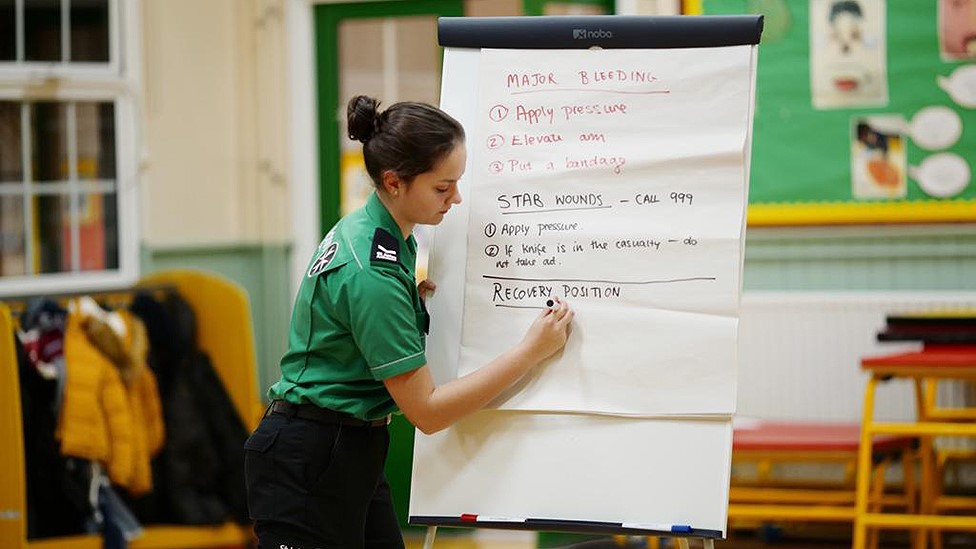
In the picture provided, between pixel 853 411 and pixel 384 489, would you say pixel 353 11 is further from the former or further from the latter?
pixel 384 489

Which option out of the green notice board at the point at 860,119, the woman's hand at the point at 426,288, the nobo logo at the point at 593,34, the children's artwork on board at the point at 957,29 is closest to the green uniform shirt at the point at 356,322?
the woman's hand at the point at 426,288

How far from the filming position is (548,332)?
2.25 meters

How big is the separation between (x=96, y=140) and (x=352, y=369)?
2880mm

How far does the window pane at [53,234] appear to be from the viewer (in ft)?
14.5

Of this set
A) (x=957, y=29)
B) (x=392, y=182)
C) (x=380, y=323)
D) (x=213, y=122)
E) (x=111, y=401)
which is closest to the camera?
(x=380, y=323)

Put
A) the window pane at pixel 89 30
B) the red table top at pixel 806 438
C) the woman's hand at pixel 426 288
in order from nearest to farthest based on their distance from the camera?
the woman's hand at pixel 426 288 → the red table top at pixel 806 438 → the window pane at pixel 89 30

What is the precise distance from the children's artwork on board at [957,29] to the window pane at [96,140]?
10.1 feet

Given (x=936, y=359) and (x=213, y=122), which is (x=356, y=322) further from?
(x=213, y=122)

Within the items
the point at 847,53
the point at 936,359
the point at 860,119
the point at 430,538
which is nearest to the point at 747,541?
the point at 936,359

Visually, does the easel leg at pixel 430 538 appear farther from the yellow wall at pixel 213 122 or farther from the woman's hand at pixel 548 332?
the yellow wall at pixel 213 122

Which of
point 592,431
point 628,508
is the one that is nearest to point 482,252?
point 592,431

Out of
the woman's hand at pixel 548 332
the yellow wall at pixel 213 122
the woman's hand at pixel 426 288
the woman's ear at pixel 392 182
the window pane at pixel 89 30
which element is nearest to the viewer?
the woman's ear at pixel 392 182

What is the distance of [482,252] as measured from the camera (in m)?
2.36

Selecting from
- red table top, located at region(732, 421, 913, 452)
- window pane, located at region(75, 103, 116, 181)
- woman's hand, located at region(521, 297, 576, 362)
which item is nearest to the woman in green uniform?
woman's hand, located at region(521, 297, 576, 362)
